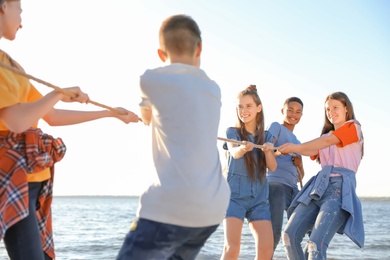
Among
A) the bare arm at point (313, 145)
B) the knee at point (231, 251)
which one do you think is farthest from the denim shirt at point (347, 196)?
the knee at point (231, 251)

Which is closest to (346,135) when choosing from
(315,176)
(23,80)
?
(315,176)

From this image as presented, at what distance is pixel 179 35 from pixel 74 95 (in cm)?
64

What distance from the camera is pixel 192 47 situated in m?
2.84

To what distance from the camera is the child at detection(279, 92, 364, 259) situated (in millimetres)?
4898

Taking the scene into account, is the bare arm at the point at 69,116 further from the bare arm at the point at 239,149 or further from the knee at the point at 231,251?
the knee at the point at 231,251

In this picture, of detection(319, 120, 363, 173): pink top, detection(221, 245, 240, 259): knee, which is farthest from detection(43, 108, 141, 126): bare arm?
detection(319, 120, 363, 173): pink top

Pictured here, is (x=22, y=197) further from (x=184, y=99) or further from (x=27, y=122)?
(x=184, y=99)

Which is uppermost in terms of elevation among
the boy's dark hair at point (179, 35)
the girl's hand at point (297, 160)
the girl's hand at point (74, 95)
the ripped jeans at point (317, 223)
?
the boy's dark hair at point (179, 35)

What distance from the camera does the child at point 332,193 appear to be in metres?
4.90

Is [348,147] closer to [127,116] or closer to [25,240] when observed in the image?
[127,116]

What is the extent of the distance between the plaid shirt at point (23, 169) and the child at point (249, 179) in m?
2.15

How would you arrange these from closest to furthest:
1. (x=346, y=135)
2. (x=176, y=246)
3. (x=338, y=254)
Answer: (x=176, y=246) → (x=346, y=135) → (x=338, y=254)

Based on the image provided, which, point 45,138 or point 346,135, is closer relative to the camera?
point 45,138

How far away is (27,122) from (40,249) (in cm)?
63
